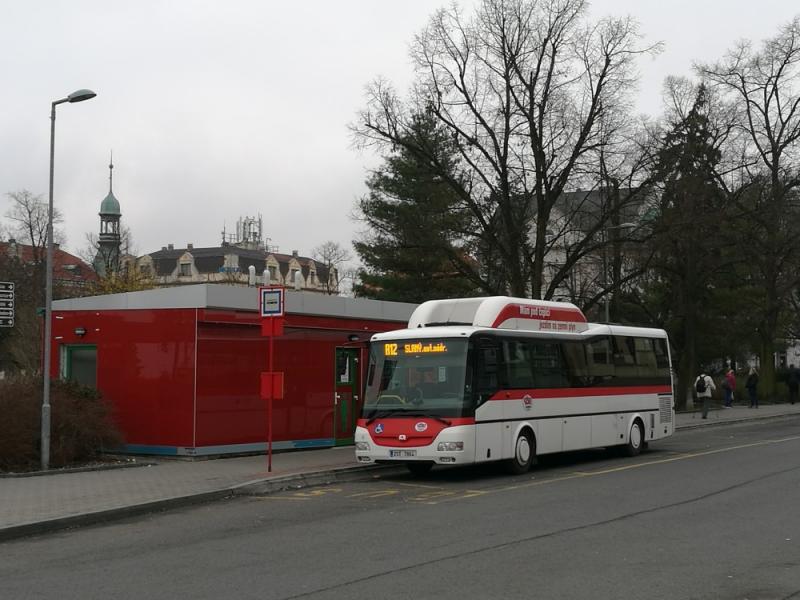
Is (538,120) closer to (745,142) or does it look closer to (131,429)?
(131,429)

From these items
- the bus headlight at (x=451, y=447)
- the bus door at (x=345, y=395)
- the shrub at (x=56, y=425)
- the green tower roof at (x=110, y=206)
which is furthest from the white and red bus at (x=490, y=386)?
the green tower roof at (x=110, y=206)

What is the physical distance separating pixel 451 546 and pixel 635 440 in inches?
508

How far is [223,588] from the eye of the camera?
7816mm

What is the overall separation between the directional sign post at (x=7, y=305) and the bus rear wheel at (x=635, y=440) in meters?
32.4

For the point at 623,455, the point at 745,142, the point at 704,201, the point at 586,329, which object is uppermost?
the point at 745,142

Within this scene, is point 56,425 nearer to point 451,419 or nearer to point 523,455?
point 451,419

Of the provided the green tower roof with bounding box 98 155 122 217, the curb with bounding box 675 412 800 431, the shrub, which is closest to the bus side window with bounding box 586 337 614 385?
the shrub

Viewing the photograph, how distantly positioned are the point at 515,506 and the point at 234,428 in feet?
26.0

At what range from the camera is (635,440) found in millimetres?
21625

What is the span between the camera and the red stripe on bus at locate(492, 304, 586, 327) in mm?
17766

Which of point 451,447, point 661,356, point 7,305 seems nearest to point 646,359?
point 661,356

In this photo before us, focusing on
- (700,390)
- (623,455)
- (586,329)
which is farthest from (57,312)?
(700,390)

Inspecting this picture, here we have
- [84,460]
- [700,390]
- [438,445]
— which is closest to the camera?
[438,445]

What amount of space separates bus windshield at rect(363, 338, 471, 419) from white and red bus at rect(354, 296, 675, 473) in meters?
0.02
